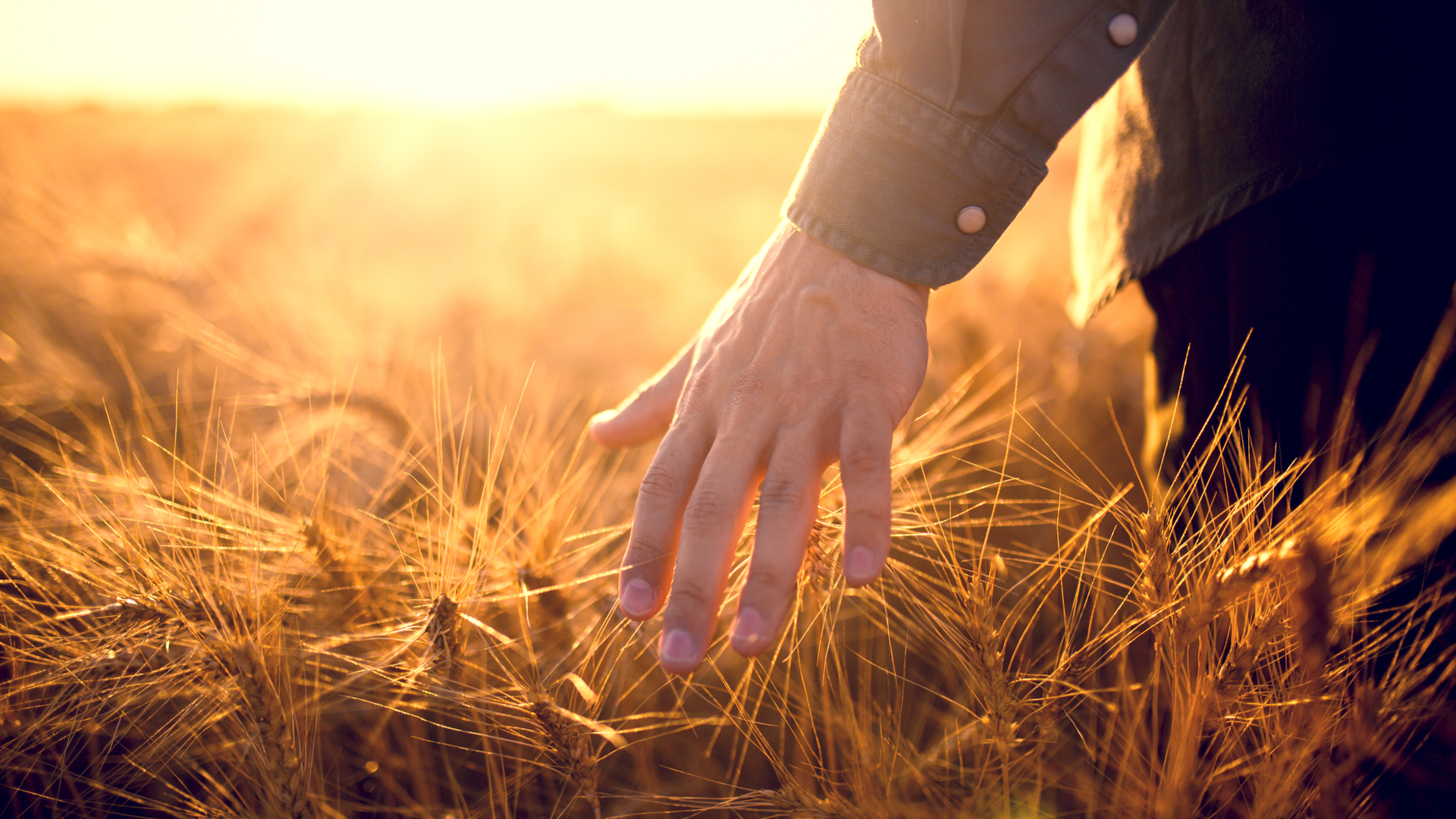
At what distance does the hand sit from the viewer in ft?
1.87

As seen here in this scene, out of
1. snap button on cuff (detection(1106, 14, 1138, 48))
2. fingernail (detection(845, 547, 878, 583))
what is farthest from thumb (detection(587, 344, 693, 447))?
snap button on cuff (detection(1106, 14, 1138, 48))

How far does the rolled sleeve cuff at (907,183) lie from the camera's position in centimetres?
65

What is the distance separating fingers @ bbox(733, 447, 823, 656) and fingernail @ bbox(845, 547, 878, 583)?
0.04m

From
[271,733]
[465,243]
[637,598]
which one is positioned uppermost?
[637,598]

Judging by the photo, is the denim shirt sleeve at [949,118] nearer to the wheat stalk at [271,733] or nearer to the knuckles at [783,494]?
the knuckles at [783,494]

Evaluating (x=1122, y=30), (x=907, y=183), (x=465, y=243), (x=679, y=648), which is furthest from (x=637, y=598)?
(x=465, y=243)

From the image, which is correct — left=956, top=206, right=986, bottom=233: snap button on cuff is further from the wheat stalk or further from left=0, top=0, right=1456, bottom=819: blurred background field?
the wheat stalk

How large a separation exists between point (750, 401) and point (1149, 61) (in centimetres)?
67

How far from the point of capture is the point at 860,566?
21.8 inches

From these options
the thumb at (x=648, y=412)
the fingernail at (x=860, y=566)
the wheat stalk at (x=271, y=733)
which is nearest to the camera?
the fingernail at (x=860, y=566)

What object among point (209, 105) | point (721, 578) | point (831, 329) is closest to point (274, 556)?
point (721, 578)

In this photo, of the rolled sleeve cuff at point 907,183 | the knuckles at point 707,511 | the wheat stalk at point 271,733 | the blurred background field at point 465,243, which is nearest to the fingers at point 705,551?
the knuckles at point 707,511

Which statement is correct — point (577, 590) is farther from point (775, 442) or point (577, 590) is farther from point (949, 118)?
point (949, 118)

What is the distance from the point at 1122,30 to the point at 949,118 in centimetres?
19
